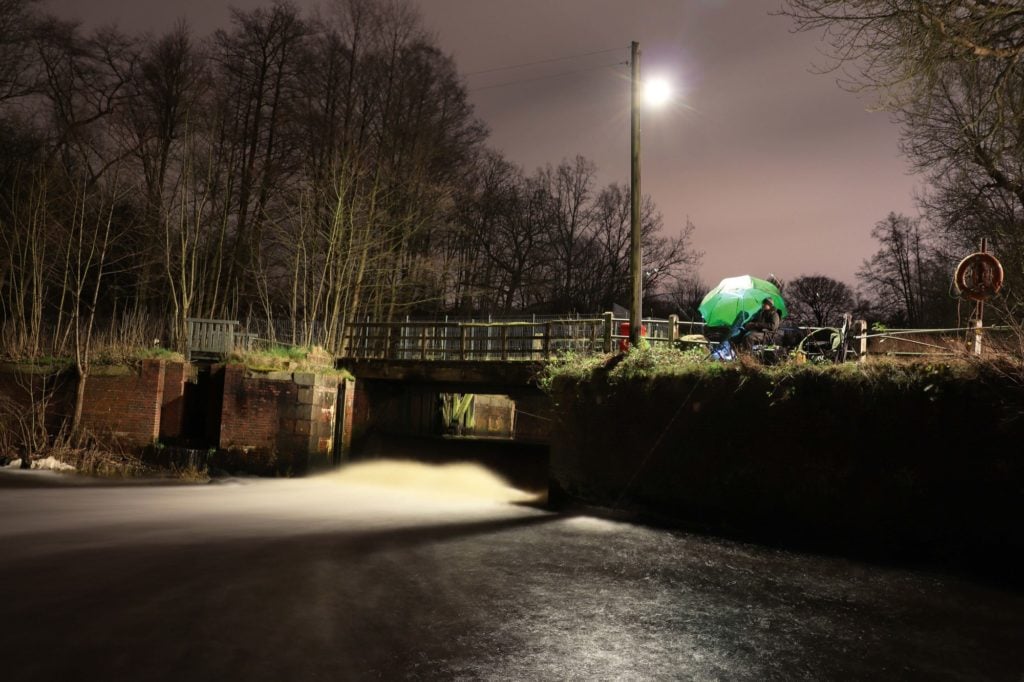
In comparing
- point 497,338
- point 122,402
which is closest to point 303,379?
point 122,402

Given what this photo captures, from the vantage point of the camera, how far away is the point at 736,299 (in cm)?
1395

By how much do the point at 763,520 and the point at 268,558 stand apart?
7302 millimetres

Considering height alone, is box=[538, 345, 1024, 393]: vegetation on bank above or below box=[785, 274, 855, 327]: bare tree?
below

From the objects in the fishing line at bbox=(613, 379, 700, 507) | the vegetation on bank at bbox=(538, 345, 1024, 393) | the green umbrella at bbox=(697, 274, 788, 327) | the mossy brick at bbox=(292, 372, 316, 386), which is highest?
the green umbrella at bbox=(697, 274, 788, 327)

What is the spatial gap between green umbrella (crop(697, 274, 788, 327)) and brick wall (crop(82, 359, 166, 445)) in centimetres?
1386

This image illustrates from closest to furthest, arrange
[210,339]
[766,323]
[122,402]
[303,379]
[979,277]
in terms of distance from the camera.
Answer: [979,277], [766,323], [122,402], [303,379], [210,339]

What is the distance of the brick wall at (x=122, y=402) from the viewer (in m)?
17.8

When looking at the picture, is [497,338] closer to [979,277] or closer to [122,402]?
[122,402]

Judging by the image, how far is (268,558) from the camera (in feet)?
31.1

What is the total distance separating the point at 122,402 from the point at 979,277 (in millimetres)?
18721

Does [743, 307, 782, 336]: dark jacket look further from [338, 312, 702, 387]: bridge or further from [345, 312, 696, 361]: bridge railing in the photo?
[338, 312, 702, 387]: bridge

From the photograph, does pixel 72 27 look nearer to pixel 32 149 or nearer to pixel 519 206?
pixel 32 149

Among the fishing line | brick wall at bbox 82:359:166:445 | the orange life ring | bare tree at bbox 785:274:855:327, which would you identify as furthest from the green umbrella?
bare tree at bbox 785:274:855:327

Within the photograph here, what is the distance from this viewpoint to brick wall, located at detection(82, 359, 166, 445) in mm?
17812
